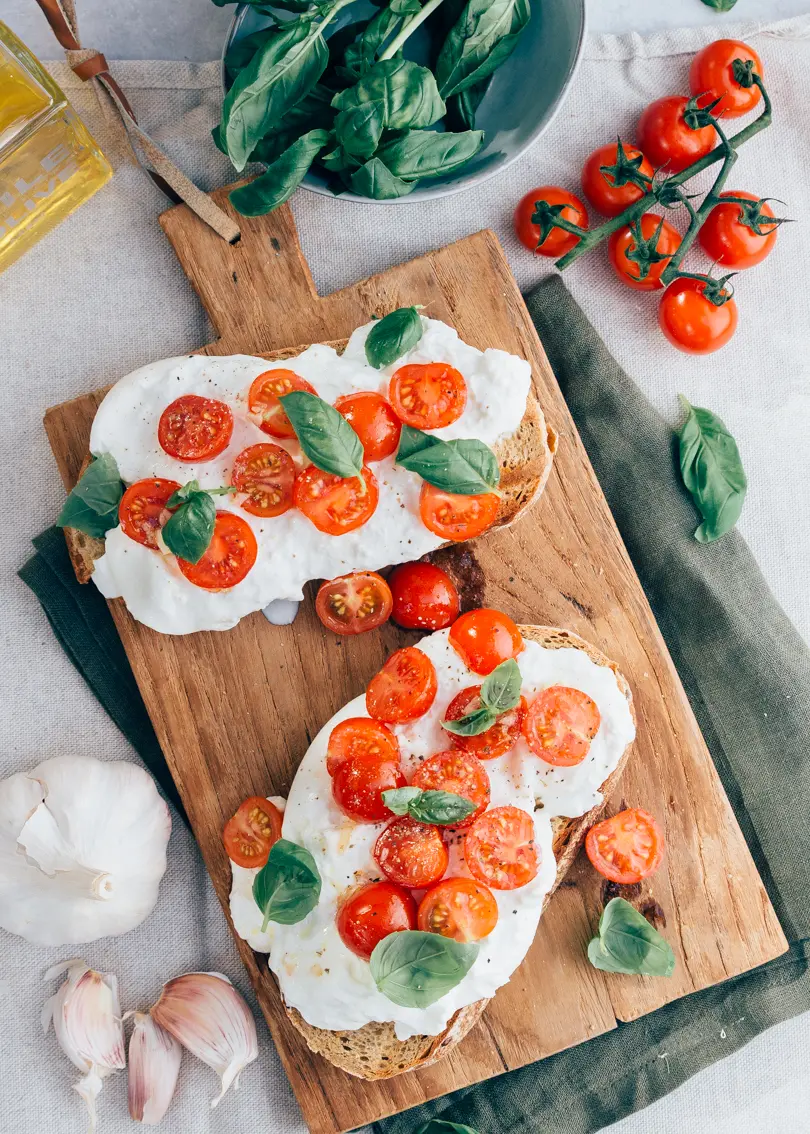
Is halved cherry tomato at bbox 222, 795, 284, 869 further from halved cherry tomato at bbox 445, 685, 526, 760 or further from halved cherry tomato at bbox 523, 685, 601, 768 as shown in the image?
halved cherry tomato at bbox 523, 685, 601, 768

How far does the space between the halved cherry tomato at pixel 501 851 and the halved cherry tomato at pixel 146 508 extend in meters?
1.16

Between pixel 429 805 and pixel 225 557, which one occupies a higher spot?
pixel 225 557

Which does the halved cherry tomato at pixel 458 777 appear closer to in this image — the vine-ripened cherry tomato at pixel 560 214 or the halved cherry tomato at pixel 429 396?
the halved cherry tomato at pixel 429 396

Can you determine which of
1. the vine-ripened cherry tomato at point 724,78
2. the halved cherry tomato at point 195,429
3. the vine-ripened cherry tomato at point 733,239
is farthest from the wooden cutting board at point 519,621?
the vine-ripened cherry tomato at point 724,78

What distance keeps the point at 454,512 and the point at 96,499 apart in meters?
0.97

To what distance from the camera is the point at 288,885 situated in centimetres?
243

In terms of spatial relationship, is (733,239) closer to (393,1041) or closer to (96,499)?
(96,499)

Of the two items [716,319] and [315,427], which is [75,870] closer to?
[315,427]

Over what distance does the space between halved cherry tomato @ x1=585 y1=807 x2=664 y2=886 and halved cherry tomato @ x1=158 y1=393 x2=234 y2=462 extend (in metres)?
1.55

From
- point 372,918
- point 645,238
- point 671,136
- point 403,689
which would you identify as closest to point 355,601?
point 403,689

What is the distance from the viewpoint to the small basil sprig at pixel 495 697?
2.46m

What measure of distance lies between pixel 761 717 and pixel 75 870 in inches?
84.5

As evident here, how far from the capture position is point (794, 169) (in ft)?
10.5

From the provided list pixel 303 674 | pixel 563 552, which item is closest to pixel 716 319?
pixel 563 552
